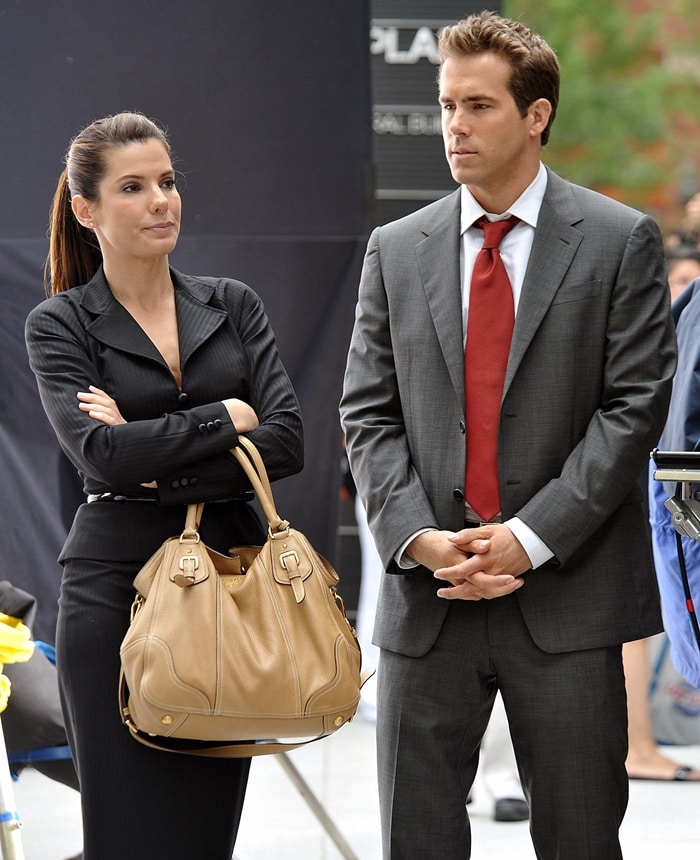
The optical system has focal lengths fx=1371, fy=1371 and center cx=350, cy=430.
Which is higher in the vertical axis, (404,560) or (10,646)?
(404,560)

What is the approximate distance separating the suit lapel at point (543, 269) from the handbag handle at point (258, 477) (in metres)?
0.52

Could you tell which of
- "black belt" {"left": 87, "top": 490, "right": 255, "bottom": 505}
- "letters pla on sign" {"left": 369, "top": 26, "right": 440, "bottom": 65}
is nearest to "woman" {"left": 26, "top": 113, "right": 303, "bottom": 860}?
"black belt" {"left": 87, "top": 490, "right": 255, "bottom": 505}

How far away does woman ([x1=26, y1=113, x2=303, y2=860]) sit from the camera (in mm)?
2797

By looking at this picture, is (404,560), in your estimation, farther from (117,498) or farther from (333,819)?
(333,819)

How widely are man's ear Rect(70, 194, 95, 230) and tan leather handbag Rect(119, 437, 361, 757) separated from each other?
72cm

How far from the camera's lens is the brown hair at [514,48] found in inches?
107

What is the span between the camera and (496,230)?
2.78m

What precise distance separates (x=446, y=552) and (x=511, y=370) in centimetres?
38

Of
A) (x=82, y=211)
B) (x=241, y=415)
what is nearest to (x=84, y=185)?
(x=82, y=211)

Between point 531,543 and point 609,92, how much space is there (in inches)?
927

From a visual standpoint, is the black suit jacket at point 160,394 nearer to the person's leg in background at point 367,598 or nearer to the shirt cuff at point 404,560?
the shirt cuff at point 404,560

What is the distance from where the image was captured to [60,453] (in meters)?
3.96

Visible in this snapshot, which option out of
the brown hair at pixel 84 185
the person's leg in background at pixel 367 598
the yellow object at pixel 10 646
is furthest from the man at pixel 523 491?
the person's leg in background at pixel 367 598

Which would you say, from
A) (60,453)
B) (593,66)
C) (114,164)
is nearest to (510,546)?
(114,164)
